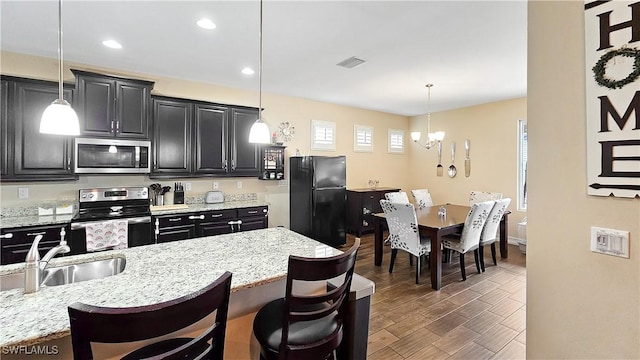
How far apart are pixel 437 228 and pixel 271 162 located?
2.89 metres

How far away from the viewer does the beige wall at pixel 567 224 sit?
1.17 metres

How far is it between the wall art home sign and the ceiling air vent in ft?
7.79

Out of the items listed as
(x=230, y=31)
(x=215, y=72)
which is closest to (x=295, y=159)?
(x=215, y=72)

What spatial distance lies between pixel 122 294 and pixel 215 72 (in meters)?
3.39

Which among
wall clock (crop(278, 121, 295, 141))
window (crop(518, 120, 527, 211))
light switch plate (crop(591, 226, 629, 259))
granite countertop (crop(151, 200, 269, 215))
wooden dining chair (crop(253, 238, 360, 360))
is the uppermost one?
wall clock (crop(278, 121, 295, 141))

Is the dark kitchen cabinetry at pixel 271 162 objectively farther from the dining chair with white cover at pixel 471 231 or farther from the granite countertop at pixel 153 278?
the dining chair with white cover at pixel 471 231

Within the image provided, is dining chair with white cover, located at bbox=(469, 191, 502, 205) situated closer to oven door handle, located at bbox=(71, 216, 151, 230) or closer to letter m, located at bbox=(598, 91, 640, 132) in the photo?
letter m, located at bbox=(598, 91, 640, 132)

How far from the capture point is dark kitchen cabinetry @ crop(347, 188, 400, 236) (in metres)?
5.60

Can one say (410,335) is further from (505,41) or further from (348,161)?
(348,161)

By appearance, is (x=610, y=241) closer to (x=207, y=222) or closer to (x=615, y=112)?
(x=615, y=112)

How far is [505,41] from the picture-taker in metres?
2.88

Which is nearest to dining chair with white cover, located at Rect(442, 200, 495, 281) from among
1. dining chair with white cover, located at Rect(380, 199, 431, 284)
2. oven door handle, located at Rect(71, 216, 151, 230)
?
dining chair with white cover, located at Rect(380, 199, 431, 284)

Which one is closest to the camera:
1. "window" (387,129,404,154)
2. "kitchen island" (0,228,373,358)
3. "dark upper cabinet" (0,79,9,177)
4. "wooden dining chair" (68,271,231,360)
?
"wooden dining chair" (68,271,231,360)

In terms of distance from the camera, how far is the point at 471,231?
3.40m
